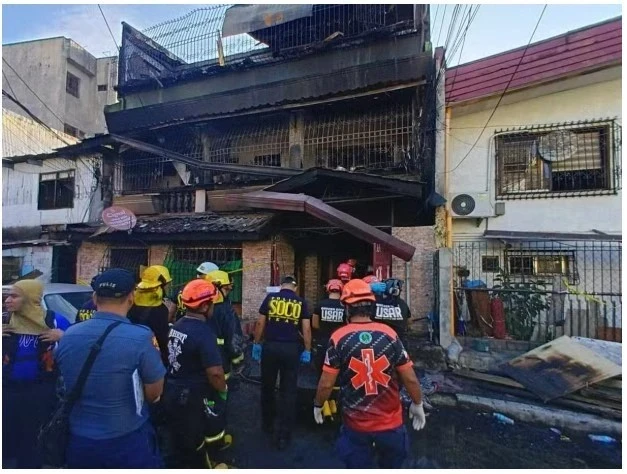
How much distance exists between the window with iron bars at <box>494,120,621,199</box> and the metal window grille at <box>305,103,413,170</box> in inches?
83.5

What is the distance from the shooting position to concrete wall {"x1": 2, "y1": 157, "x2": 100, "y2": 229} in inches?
475

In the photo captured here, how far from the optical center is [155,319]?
151 inches

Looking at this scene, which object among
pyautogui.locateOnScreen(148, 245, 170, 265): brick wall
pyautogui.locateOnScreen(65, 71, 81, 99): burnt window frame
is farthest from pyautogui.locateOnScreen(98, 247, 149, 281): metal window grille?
pyautogui.locateOnScreen(65, 71, 81, 99): burnt window frame

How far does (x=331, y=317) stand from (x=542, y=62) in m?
6.86

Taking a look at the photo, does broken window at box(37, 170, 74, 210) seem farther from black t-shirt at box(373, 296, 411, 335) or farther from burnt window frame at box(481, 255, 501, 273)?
burnt window frame at box(481, 255, 501, 273)

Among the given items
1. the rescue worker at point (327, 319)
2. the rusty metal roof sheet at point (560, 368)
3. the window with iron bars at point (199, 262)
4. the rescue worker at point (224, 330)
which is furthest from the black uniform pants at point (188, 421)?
the window with iron bars at point (199, 262)

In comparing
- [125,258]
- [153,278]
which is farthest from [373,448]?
A: [125,258]

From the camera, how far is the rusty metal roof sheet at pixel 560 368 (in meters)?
5.02

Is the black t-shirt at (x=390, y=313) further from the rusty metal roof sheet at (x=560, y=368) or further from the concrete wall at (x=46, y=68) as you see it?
the concrete wall at (x=46, y=68)

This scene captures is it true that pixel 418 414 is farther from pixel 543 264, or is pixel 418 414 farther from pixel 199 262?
pixel 199 262

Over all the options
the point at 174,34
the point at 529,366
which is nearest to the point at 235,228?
the point at 529,366

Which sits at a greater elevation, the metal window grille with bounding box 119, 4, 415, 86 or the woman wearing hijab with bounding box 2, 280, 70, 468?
the metal window grille with bounding box 119, 4, 415, 86

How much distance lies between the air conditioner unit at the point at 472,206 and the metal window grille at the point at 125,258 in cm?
816

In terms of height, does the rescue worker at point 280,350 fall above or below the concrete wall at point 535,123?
below
